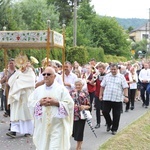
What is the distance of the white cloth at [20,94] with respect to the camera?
455 inches

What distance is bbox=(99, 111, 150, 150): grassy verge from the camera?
1082 centimetres

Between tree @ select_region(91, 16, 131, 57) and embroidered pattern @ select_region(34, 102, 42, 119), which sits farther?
tree @ select_region(91, 16, 131, 57)

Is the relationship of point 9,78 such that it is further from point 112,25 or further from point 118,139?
point 112,25

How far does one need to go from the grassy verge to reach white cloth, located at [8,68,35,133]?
82.9 inches

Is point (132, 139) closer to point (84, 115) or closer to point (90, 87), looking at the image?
point (84, 115)

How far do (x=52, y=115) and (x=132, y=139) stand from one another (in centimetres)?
454

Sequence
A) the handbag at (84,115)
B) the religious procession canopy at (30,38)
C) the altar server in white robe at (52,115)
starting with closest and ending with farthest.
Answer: the altar server in white robe at (52,115) → the handbag at (84,115) → the religious procession canopy at (30,38)

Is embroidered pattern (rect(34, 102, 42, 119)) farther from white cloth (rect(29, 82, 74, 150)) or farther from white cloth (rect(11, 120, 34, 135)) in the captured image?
white cloth (rect(11, 120, 34, 135))

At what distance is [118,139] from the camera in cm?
1140

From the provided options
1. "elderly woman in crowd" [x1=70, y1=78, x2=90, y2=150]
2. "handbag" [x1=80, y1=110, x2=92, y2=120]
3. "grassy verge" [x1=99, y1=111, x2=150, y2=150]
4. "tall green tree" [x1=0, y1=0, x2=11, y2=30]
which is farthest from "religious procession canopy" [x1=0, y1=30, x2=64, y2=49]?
"tall green tree" [x1=0, y1=0, x2=11, y2=30]

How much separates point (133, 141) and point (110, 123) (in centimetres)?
117

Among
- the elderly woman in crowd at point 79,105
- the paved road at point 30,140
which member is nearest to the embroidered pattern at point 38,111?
the elderly woman in crowd at point 79,105

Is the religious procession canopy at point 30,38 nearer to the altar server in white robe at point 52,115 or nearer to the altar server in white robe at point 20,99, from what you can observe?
the altar server in white robe at point 20,99

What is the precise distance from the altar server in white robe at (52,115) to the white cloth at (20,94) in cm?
363
